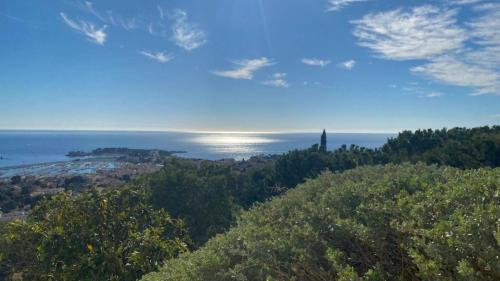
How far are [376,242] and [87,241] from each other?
229 inches

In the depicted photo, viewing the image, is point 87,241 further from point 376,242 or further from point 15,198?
point 15,198

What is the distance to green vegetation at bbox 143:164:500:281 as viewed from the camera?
8.47ft

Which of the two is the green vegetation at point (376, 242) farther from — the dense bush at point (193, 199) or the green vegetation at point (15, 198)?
the green vegetation at point (15, 198)

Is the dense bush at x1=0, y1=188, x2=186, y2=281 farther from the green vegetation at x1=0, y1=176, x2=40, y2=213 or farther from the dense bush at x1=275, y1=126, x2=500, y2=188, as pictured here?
the green vegetation at x1=0, y1=176, x2=40, y2=213

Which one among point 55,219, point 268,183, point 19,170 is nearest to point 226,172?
point 268,183

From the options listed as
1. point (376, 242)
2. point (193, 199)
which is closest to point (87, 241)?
point (376, 242)

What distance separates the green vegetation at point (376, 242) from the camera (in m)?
2.58

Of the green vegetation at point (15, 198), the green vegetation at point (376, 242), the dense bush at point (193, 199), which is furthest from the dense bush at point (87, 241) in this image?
the green vegetation at point (15, 198)

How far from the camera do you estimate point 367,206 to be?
3.97 meters

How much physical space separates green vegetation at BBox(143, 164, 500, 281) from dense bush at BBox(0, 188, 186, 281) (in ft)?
8.40

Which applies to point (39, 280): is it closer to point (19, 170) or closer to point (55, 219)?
point (55, 219)

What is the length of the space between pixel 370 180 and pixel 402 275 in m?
2.79

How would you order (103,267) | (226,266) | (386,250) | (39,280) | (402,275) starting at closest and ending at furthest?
1. (402,275)
2. (386,250)
3. (226,266)
4. (103,267)
5. (39,280)

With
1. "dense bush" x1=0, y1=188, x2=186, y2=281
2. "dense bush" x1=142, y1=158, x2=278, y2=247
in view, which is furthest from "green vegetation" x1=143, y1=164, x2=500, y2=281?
"dense bush" x1=142, y1=158, x2=278, y2=247
